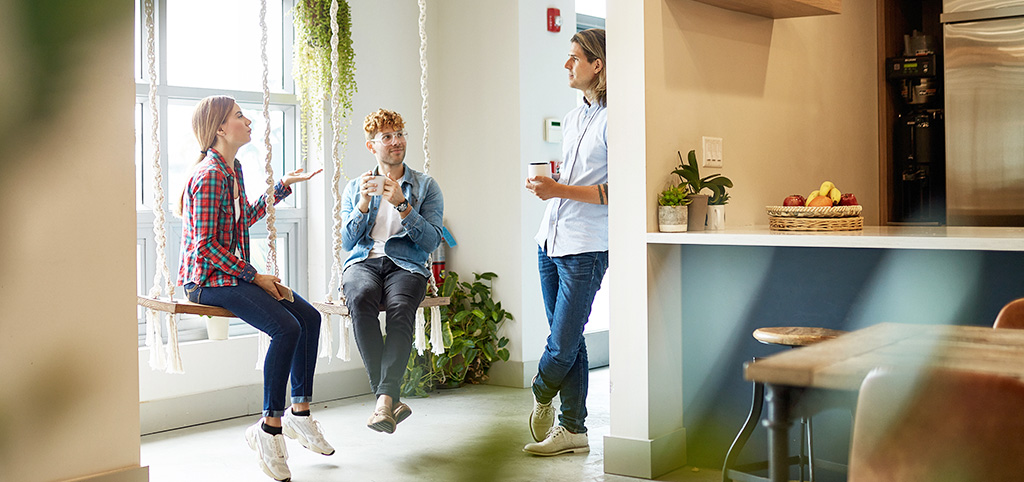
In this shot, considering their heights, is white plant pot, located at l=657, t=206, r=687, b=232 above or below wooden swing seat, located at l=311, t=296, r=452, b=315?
above

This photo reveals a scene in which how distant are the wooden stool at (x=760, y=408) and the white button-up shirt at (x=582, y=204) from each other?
0.80 m

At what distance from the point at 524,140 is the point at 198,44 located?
1.63 meters

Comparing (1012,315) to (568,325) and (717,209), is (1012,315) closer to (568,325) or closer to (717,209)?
(717,209)

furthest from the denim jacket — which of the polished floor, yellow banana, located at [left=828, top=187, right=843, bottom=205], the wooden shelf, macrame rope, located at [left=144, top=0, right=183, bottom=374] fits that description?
yellow banana, located at [left=828, top=187, right=843, bottom=205]

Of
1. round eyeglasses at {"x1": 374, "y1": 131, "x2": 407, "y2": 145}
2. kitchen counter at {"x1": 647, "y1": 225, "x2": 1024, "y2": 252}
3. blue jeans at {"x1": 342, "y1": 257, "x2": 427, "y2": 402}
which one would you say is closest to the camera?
kitchen counter at {"x1": 647, "y1": 225, "x2": 1024, "y2": 252}

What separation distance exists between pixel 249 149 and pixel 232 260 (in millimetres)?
1121

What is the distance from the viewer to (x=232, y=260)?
3.21 metres

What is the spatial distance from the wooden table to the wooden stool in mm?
640

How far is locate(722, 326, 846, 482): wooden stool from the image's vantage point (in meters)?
2.54

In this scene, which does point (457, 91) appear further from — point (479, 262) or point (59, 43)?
point (59, 43)

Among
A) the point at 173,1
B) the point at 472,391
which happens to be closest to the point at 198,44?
the point at 173,1

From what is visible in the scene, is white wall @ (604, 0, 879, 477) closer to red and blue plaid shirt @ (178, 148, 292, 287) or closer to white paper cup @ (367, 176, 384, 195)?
white paper cup @ (367, 176, 384, 195)

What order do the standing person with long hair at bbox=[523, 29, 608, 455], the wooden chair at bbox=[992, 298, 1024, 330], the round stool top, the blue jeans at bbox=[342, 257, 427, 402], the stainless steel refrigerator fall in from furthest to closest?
the stainless steel refrigerator
the blue jeans at bbox=[342, 257, 427, 402]
the standing person with long hair at bbox=[523, 29, 608, 455]
the round stool top
the wooden chair at bbox=[992, 298, 1024, 330]

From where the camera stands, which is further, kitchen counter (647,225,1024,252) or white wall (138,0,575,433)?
white wall (138,0,575,433)
